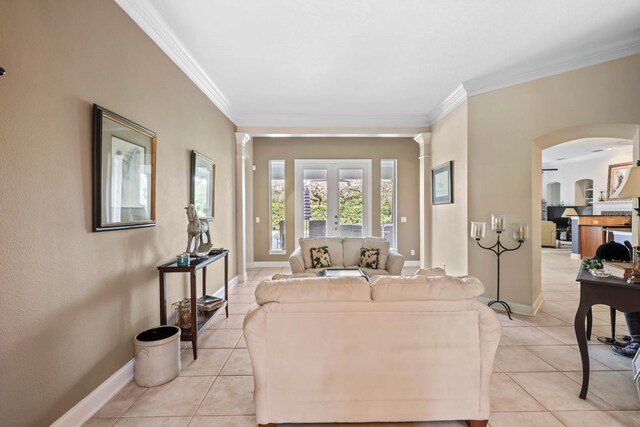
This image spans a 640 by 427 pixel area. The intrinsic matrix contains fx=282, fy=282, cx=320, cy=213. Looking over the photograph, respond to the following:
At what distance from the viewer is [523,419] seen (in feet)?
5.67

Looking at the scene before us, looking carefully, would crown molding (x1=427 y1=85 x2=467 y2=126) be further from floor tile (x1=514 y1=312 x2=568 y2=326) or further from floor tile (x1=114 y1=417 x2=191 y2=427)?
floor tile (x1=114 y1=417 x2=191 y2=427)

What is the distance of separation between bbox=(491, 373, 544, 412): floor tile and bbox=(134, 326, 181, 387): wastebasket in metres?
2.27

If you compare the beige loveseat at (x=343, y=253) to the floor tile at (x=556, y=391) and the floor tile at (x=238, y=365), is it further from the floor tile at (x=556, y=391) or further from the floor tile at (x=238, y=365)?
the floor tile at (x=556, y=391)

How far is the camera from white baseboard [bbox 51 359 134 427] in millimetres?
1618

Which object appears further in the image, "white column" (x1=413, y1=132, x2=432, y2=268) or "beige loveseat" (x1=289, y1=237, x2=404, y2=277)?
"white column" (x1=413, y1=132, x2=432, y2=268)

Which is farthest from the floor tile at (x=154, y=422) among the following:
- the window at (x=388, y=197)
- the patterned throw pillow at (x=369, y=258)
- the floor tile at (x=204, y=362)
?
the window at (x=388, y=197)

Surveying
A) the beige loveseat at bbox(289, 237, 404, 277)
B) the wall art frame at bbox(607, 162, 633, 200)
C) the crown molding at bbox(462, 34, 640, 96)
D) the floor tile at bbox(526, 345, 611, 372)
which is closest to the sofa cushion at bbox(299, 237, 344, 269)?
the beige loveseat at bbox(289, 237, 404, 277)

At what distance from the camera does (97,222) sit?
179 centimetres

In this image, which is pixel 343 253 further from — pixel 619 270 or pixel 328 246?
pixel 619 270

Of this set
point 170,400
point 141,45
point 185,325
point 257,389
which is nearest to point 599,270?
point 257,389

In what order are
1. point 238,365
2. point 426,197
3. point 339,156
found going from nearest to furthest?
point 238,365 → point 426,197 → point 339,156

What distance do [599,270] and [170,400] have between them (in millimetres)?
3090

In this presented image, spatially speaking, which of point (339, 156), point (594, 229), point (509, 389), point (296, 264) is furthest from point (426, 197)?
point (594, 229)

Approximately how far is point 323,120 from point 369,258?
253 centimetres
